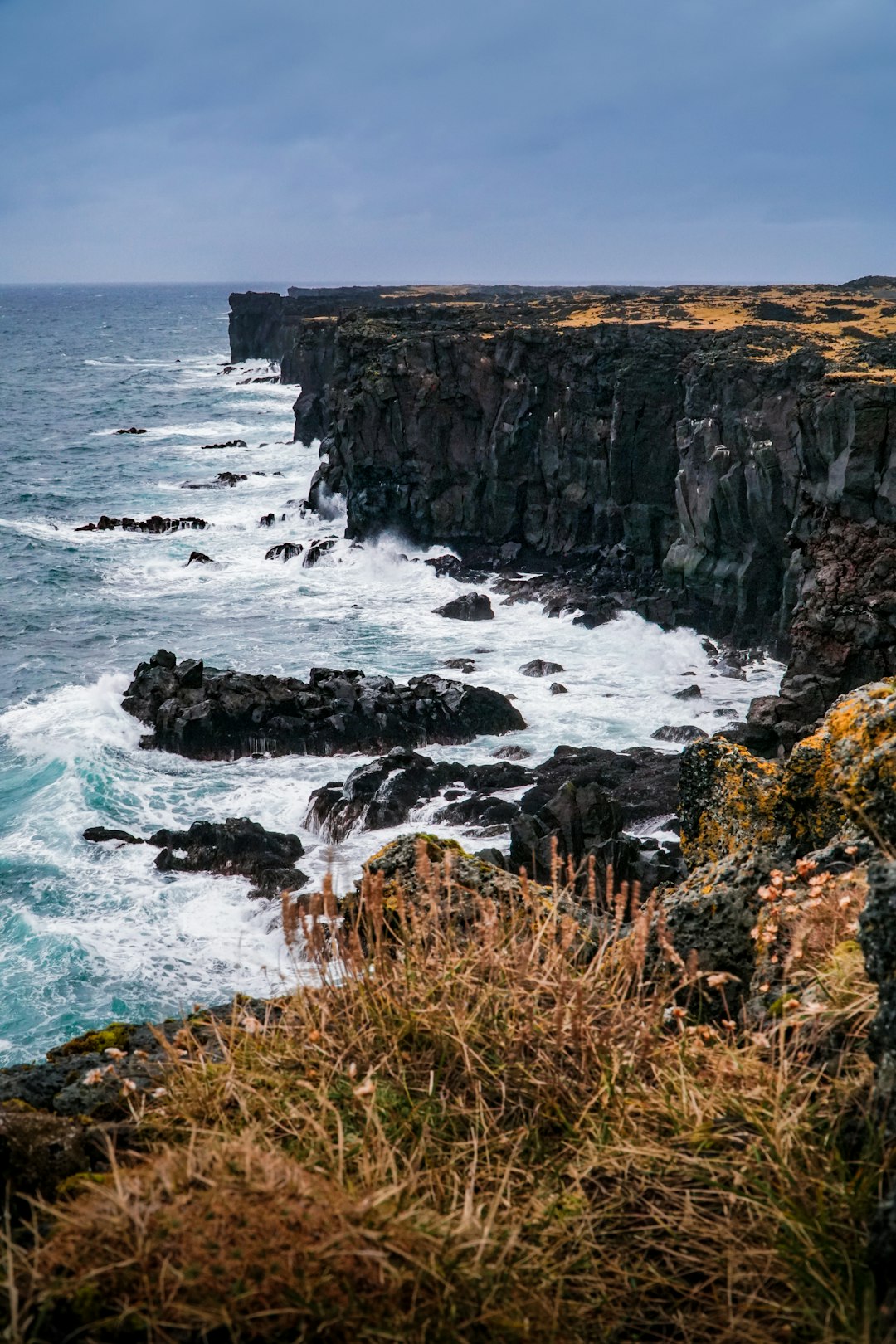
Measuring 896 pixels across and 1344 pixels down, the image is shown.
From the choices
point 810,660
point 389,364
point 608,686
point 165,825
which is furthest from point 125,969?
point 389,364

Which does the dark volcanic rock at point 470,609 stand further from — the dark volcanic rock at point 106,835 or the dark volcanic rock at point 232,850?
the dark volcanic rock at point 106,835

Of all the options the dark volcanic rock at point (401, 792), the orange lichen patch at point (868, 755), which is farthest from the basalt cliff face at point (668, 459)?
the orange lichen patch at point (868, 755)

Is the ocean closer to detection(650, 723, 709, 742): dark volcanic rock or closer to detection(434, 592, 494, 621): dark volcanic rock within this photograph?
detection(650, 723, 709, 742): dark volcanic rock

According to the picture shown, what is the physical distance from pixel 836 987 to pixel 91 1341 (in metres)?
2.57

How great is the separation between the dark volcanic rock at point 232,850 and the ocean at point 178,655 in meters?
0.30

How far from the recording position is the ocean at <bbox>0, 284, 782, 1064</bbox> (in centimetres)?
1697

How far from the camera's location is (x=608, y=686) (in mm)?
30750

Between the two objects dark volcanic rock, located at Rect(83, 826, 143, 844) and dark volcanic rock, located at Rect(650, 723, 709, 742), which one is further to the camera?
dark volcanic rock, located at Rect(650, 723, 709, 742)

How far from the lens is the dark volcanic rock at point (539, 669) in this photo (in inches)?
1246

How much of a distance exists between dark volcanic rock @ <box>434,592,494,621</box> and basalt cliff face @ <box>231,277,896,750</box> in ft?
13.7

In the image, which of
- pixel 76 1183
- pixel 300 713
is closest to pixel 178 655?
pixel 300 713

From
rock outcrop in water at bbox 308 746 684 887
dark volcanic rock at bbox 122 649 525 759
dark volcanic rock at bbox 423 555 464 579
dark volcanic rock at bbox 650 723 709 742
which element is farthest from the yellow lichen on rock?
dark volcanic rock at bbox 423 555 464 579

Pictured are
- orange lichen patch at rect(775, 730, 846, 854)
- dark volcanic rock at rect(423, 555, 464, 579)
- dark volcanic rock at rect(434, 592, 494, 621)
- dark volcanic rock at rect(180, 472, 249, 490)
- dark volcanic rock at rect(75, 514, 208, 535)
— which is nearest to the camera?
orange lichen patch at rect(775, 730, 846, 854)

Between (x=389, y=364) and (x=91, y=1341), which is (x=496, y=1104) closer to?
(x=91, y=1341)
